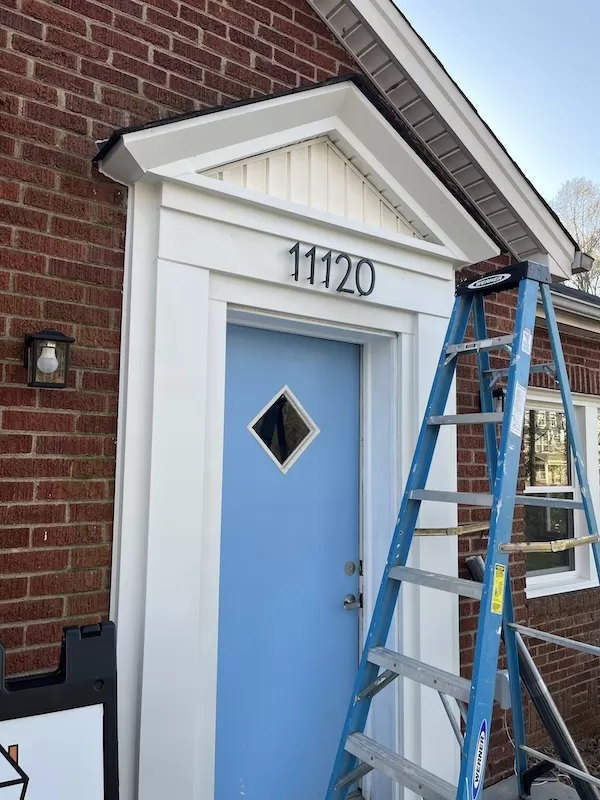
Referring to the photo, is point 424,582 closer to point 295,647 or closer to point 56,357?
point 295,647

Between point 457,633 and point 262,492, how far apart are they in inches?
54.2

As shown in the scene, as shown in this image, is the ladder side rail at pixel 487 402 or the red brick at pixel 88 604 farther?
the ladder side rail at pixel 487 402

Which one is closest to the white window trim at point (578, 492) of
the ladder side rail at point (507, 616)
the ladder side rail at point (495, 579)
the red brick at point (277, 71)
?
the ladder side rail at point (507, 616)

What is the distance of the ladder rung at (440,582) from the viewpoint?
2.27 meters

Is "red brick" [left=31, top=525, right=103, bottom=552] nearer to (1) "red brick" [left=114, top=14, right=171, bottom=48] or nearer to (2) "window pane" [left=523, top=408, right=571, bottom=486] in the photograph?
(1) "red brick" [left=114, top=14, right=171, bottom=48]

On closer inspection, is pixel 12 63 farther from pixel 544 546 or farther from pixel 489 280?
pixel 544 546

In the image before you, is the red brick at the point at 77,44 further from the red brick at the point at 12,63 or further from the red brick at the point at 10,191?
the red brick at the point at 10,191

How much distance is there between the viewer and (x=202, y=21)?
2.91 metres

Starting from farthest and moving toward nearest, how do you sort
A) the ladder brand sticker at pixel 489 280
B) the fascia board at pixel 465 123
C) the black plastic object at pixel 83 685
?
1. the fascia board at pixel 465 123
2. the ladder brand sticker at pixel 489 280
3. the black plastic object at pixel 83 685

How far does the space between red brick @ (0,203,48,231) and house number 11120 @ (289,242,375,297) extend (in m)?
1.09

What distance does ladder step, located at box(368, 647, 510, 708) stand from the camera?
2.21 meters

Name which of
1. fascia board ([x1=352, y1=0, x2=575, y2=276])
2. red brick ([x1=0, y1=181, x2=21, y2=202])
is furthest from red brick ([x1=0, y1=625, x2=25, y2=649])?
fascia board ([x1=352, y1=0, x2=575, y2=276])

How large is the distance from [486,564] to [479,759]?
0.62 meters

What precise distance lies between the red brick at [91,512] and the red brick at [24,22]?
1825 millimetres
